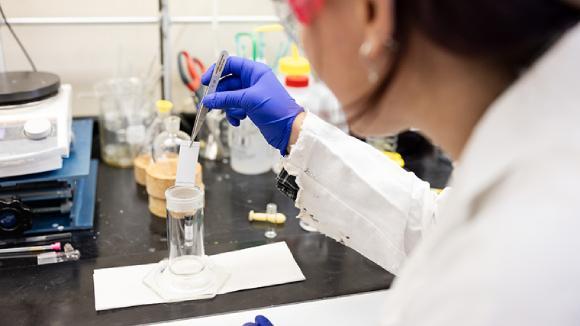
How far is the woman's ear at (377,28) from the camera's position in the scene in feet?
1.86

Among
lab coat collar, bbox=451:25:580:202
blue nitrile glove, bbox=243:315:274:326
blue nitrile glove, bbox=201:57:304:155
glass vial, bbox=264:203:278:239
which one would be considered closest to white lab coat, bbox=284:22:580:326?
lab coat collar, bbox=451:25:580:202

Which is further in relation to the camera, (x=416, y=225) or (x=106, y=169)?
(x=106, y=169)

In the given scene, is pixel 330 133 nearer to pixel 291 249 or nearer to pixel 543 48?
pixel 291 249

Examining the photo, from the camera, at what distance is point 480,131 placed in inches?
23.7

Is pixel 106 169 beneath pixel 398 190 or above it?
beneath

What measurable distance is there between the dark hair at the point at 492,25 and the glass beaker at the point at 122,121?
116 centimetres

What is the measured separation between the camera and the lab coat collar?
1.79ft

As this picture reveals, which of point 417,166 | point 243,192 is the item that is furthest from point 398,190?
point 417,166

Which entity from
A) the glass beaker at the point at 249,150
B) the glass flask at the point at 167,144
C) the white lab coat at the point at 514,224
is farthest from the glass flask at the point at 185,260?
the white lab coat at the point at 514,224

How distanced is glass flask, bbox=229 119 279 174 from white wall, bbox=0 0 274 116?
0.32 m

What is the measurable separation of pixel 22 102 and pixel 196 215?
1.77ft

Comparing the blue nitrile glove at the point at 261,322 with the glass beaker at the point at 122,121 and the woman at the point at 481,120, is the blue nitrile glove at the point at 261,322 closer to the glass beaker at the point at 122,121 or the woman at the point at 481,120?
the woman at the point at 481,120

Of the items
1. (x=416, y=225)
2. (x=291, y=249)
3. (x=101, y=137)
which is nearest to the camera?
(x=416, y=225)

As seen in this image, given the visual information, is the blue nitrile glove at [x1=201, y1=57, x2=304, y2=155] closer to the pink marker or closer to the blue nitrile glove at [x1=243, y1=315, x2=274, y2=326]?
the blue nitrile glove at [x1=243, y1=315, x2=274, y2=326]
